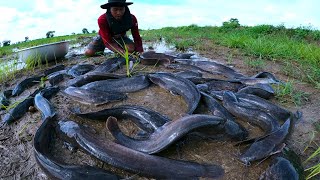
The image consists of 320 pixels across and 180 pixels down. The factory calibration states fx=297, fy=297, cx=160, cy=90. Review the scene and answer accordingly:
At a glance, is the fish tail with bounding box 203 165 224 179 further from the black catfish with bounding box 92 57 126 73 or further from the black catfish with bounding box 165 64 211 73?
the black catfish with bounding box 92 57 126 73

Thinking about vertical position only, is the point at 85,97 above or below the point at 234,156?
above

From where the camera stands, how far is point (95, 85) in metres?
4.57

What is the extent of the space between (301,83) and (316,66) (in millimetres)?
1245

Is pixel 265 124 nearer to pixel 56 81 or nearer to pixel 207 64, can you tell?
pixel 207 64

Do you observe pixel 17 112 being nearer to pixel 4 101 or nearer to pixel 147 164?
pixel 4 101

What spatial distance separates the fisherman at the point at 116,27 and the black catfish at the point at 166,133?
3928 millimetres

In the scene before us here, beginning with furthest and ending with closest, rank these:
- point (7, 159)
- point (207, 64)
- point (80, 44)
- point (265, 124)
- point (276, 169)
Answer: point (80, 44) < point (207, 64) < point (265, 124) < point (7, 159) < point (276, 169)

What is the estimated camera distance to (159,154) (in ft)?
9.66

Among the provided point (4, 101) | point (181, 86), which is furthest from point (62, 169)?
point (4, 101)

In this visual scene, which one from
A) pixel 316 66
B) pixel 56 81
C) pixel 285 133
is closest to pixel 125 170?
pixel 285 133

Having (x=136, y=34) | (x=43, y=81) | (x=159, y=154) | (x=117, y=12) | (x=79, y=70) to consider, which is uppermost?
(x=117, y=12)

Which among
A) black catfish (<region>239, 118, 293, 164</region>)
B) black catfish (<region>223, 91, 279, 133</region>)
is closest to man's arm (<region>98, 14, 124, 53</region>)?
black catfish (<region>223, 91, 279, 133</region>)

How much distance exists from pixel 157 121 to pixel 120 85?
1377 mm

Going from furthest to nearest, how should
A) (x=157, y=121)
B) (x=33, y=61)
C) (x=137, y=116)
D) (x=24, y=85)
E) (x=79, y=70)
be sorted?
(x=33, y=61), (x=79, y=70), (x=24, y=85), (x=137, y=116), (x=157, y=121)
